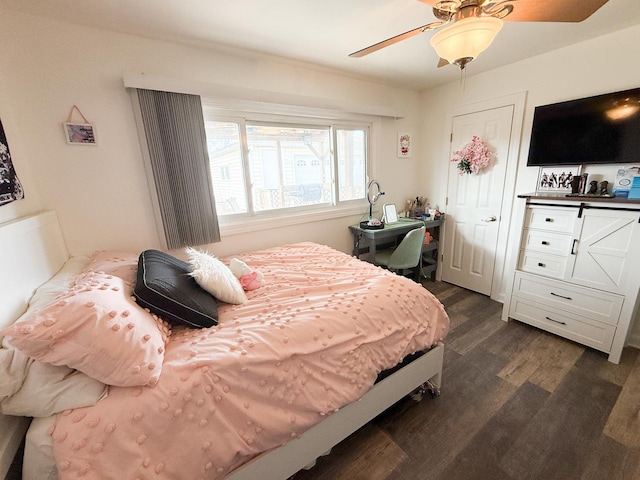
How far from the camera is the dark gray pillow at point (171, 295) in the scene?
3.59 ft

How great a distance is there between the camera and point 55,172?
65.6 inches

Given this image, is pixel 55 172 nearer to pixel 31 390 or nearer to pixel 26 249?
pixel 26 249

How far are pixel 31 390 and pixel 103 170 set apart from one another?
5.08ft

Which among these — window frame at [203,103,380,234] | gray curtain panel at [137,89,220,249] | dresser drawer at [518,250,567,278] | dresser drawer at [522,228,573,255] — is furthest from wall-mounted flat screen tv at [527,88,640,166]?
gray curtain panel at [137,89,220,249]

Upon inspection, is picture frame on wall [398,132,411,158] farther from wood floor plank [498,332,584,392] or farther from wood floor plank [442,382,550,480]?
A: wood floor plank [442,382,550,480]

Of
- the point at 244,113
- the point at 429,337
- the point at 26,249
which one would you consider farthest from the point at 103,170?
the point at 429,337

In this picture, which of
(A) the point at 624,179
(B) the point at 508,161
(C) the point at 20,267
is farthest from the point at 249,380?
(B) the point at 508,161

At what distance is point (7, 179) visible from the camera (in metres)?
1.28

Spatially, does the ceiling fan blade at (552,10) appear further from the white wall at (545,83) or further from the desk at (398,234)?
the desk at (398,234)

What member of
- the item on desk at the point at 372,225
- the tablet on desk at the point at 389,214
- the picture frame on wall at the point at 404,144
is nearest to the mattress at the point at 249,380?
the item on desk at the point at 372,225

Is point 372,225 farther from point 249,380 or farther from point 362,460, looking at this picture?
point 249,380

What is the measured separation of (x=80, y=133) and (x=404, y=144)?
3.13 meters

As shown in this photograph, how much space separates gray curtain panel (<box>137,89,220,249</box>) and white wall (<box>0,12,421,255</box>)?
14cm

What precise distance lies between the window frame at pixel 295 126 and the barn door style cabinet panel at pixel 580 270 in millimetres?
1689
